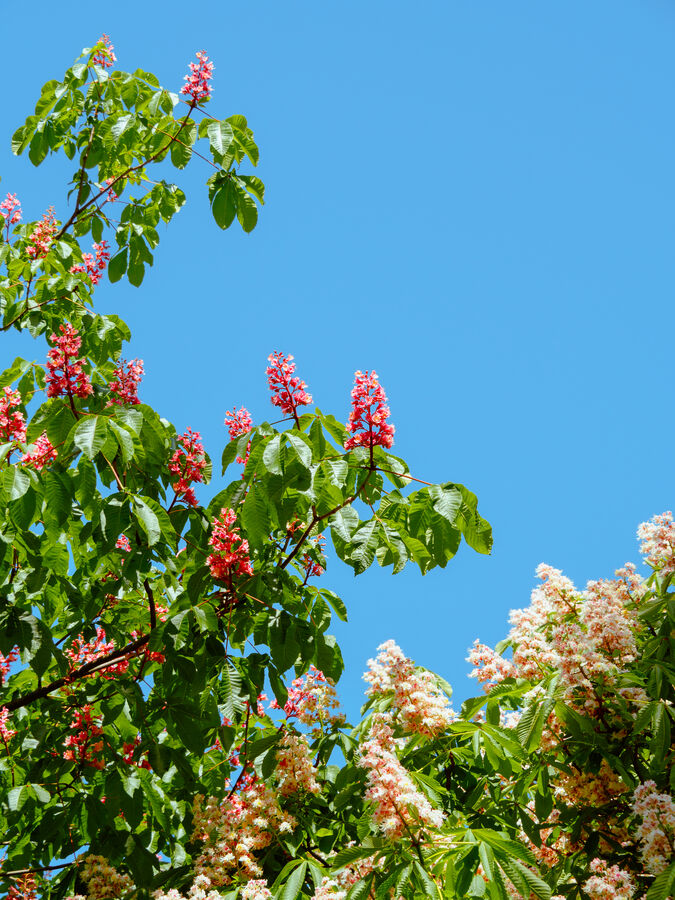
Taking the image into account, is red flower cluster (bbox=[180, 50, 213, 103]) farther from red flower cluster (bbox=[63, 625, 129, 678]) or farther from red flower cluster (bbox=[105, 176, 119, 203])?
red flower cluster (bbox=[63, 625, 129, 678])

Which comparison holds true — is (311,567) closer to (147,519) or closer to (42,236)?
(147,519)

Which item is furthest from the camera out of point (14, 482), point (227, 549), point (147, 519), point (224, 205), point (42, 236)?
point (42, 236)

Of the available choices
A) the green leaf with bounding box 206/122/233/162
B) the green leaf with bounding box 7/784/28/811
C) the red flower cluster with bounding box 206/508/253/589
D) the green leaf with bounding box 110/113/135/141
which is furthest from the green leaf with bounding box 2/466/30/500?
Result: the green leaf with bounding box 110/113/135/141

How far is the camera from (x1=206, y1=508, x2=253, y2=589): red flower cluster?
3.24 m

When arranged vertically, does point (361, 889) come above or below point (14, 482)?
below

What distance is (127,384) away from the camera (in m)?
3.71

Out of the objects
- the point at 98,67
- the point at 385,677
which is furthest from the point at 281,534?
the point at 98,67

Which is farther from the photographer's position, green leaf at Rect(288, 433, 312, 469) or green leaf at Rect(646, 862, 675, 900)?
green leaf at Rect(288, 433, 312, 469)

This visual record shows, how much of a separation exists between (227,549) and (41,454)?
2.85 feet

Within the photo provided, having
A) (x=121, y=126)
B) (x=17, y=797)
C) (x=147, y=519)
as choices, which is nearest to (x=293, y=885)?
(x=147, y=519)

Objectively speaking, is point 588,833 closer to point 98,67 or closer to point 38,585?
point 38,585

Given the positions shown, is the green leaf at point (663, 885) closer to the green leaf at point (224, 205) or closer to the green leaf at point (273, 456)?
the green leaf at point (273, 456)

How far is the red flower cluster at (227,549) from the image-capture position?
10.6ft

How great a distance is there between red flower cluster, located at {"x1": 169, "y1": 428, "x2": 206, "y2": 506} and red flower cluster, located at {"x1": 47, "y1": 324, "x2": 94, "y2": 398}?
0.77 meters
